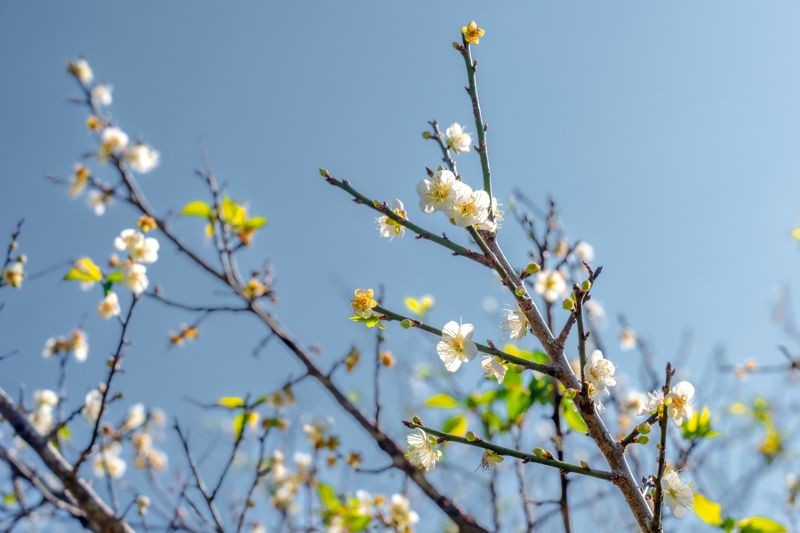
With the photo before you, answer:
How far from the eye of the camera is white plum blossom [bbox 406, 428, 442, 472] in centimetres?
172

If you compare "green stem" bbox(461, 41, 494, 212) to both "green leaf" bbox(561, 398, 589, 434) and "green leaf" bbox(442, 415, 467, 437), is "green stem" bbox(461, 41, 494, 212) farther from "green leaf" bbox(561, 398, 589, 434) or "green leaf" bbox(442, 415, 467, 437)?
"green leaf" bbox(442, 415, 467, 437)

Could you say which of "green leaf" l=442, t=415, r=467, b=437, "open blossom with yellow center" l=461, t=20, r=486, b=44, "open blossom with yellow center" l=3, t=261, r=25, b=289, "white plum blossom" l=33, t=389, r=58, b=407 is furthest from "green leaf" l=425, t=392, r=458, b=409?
"white plum blossom" l=33, t=389, r=58, b=407

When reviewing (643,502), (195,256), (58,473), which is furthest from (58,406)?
(643,502)

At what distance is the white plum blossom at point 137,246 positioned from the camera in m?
3.65

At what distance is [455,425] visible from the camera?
2762mm

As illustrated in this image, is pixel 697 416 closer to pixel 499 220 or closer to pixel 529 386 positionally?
pixel 529 386

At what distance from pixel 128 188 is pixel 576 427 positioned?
2790 mm

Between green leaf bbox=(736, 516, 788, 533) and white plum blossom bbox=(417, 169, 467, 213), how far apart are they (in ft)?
4.82

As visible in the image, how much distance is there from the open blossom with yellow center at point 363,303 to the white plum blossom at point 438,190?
0.29 m

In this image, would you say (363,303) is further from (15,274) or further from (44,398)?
(44,398)

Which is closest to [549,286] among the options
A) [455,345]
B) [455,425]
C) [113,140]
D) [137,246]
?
[455,425]

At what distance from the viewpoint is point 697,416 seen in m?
2.40

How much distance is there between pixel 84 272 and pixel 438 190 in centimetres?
214

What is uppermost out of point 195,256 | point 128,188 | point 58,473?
point 128,188
